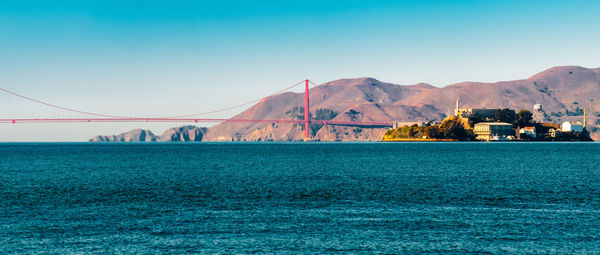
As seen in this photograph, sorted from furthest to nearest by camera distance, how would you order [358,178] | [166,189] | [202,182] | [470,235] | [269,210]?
[358,178] → [202,182] → [166,189] → [269,210] → [470,235]

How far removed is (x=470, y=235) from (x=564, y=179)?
34543mm

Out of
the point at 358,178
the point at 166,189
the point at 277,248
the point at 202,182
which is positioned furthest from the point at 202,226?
the point at 358,178

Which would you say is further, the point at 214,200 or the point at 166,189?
the point at 166,189

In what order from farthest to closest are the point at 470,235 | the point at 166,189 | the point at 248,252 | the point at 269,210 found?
the point at 166,189, the point at 269,210, the point at 470,235, the point at 248,252

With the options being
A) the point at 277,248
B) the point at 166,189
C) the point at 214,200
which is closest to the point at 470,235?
the point at 277,248

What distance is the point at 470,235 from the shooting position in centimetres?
2538

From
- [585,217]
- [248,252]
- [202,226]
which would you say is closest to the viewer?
[248,252]

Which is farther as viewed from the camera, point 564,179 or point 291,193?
point 564,179

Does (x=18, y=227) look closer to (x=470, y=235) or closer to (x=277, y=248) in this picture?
(x=277, y=248)

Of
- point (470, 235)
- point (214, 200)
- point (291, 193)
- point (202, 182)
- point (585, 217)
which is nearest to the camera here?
point (470, 235)

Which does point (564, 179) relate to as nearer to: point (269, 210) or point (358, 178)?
point (358, 178)

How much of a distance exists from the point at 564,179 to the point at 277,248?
41716 mm

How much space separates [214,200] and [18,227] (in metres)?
13.5

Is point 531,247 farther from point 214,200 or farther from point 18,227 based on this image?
point 18,227
